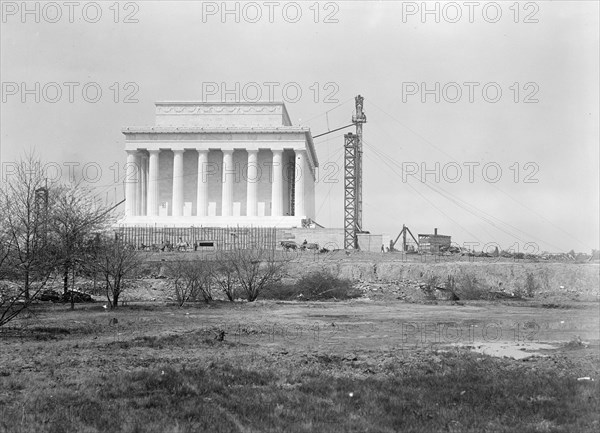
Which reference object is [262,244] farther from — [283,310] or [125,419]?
[125,419]

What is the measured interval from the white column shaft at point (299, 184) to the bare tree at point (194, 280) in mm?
34302

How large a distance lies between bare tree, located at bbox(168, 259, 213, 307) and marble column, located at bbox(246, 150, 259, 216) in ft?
115

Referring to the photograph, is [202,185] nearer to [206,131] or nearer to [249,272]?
[206,131]

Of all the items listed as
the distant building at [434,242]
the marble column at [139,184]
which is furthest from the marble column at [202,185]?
the distant building at [434,242]

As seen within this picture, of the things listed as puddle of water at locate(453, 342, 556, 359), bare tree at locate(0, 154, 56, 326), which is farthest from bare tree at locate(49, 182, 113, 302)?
puddle of water at locate(453, 342, 556, 359)

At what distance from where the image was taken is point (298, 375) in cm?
1206

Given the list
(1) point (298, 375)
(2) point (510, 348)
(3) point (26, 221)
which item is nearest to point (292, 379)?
(1) point (298, 375)

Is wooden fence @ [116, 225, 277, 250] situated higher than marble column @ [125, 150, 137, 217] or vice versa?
marble column @ [125, 150, 137, 217]

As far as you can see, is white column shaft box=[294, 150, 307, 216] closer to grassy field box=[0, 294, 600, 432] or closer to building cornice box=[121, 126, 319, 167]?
building cornice box=[121, 126, 319, 167]

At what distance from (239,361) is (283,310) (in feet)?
52.8

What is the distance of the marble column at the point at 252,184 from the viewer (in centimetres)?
7144

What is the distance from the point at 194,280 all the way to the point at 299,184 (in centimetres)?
3775

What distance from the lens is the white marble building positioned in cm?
7119

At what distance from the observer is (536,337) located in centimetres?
1880
